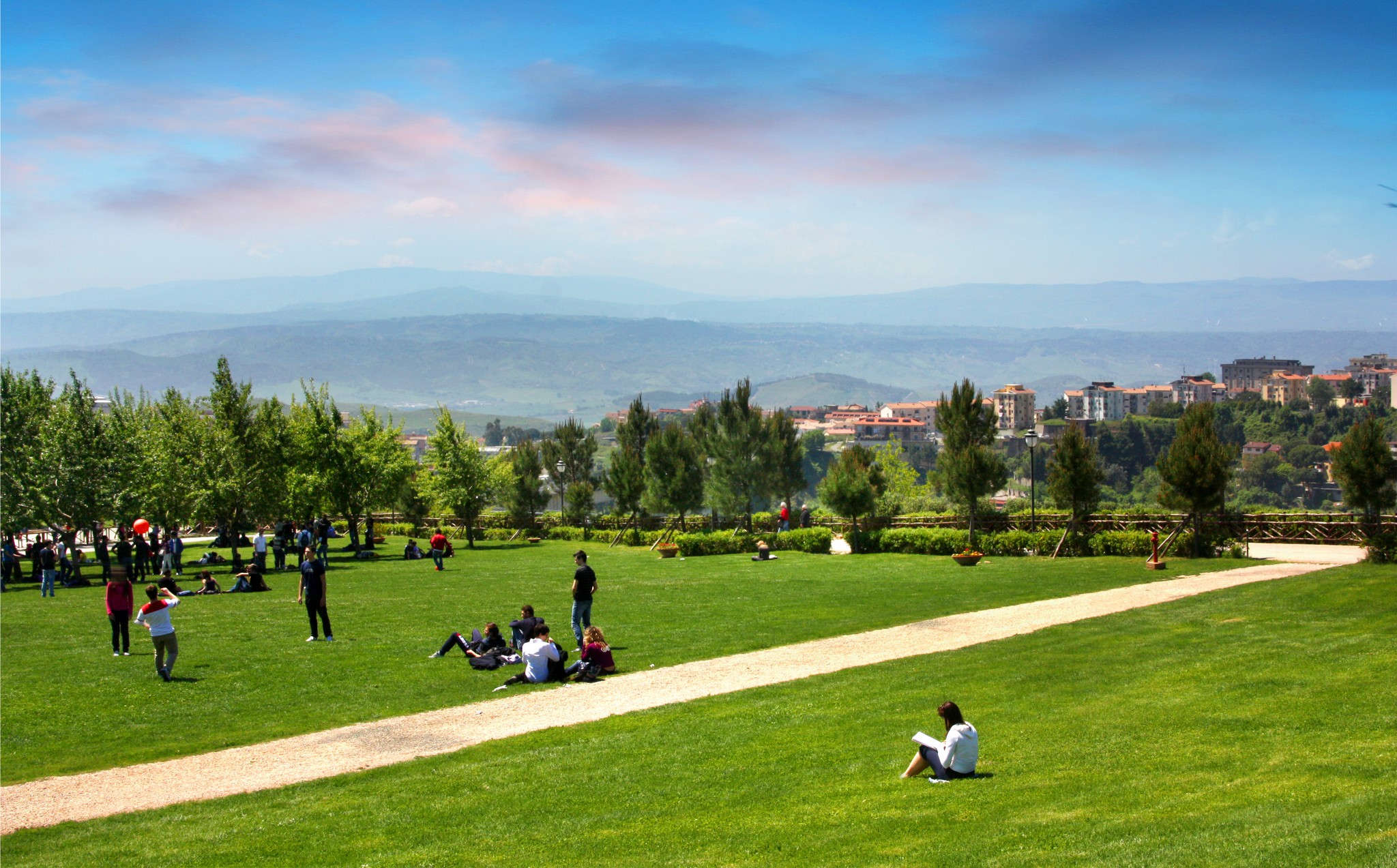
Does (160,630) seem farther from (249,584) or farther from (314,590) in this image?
(249,584)

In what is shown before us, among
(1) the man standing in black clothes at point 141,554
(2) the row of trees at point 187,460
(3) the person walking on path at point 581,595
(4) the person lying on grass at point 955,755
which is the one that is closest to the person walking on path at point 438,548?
(2) the row of trees at point 187,460

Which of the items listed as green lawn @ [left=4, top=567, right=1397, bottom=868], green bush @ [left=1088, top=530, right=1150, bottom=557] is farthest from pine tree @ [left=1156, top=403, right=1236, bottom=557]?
green lawn @ [left=4, top=567, right=1397, bottom=868]

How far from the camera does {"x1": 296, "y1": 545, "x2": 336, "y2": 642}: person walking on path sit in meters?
21.0

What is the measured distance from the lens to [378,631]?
76.1ft

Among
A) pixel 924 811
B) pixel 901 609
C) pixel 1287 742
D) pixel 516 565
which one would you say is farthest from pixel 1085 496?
pixel 924 811

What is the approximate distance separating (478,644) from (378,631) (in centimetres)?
413

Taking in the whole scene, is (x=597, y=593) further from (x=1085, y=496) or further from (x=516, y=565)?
(x=1085, y=496)

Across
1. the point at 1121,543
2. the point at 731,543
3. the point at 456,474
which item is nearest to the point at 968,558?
the point at 1121,543

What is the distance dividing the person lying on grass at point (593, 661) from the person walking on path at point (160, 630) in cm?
651

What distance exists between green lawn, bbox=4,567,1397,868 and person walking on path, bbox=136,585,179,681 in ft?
22.8

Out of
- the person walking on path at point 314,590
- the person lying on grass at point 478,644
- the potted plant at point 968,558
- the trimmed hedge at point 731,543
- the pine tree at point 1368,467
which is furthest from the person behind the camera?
the trimmed hedge at point 731,543

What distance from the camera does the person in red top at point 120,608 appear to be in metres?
19.5

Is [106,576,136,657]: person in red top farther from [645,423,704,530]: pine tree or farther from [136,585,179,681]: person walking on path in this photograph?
[645,423,704,530]: pine tree

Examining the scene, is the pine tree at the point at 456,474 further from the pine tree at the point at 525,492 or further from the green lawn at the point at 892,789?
the green lawn at the point at 892,789
